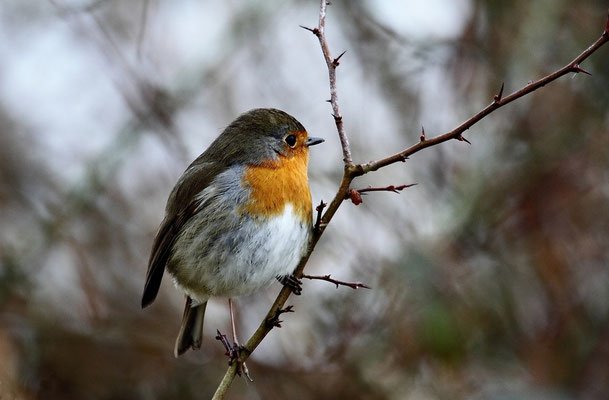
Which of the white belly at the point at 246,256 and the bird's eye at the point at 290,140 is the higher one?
the bird's eye at the point at 290,140

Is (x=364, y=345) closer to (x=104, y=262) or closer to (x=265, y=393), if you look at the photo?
(x=265, y=393)

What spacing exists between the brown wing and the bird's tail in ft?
0.71

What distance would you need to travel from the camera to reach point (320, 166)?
529 centimetres

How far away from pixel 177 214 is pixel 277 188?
0.60 m

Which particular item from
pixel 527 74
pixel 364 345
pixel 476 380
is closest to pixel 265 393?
pixel 364 345

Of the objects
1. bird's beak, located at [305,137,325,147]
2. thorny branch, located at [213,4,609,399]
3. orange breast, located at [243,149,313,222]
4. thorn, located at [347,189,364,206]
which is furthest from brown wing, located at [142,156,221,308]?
thorn, located at [347,189,364,206]

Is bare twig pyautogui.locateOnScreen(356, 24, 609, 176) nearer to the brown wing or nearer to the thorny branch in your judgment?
the thorny branch

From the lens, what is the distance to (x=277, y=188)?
126 inches

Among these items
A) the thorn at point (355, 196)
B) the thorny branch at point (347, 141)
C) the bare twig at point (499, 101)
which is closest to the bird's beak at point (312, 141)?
the thorny branch at point (347, 141)

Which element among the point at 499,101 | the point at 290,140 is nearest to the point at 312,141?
the point at 290,140

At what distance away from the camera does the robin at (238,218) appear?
314cm

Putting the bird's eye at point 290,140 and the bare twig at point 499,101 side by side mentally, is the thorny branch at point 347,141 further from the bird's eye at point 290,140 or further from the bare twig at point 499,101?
the bird's eye at point 290,140

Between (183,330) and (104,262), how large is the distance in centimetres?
215

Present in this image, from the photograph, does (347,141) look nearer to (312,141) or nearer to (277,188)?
(277,188)
